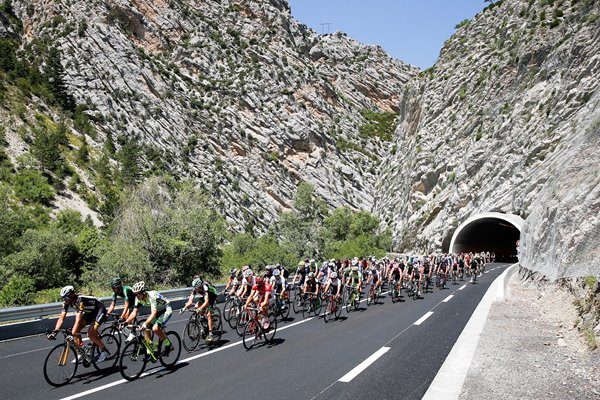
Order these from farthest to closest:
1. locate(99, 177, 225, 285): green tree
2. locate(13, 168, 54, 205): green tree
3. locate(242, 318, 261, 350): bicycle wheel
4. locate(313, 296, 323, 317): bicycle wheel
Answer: locate(13, 168, 54, 205): green tree, locate(99, 177, 225, 285): green tree, locate(313, 296, 323, 317): bicycle wheel, locate(242, 318, 261, 350): bicycle wheel

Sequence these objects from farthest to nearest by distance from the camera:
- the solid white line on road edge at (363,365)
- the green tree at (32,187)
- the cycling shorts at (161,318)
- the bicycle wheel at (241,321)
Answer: the green tree at (32,187) < the bicycle wheel at (241,321) < the cycling shorts at (161,318) < the solid white line on road edge at (363,365)

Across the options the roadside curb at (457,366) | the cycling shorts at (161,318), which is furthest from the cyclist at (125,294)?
the roadside curb at (457,366)

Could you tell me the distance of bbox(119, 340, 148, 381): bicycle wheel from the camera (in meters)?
7.51

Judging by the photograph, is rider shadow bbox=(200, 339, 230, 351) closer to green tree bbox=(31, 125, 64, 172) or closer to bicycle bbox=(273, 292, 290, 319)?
bicycle bbox=(273, 292, 290, 319)

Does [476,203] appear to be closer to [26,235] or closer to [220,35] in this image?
[26,235]

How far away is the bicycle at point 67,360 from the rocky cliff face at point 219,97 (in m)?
51.8

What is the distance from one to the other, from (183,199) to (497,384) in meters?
26.4

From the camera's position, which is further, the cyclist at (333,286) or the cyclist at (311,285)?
the cyclist at (311,285)

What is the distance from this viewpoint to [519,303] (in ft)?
51.0

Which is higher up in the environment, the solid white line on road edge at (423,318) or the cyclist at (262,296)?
the cyclist at (262,296)

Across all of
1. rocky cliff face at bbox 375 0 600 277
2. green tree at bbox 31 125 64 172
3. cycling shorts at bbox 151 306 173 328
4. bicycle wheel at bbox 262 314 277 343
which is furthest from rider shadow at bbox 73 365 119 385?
green tree at bbox 31 125 64 172

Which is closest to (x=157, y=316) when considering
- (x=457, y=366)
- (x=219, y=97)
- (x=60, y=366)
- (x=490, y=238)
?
(x=60, y=366)

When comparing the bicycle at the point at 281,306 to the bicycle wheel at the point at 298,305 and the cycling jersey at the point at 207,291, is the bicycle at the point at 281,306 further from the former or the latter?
the cycling jersey at the point at 207,291

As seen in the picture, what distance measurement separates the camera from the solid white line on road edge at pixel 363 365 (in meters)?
7.23
